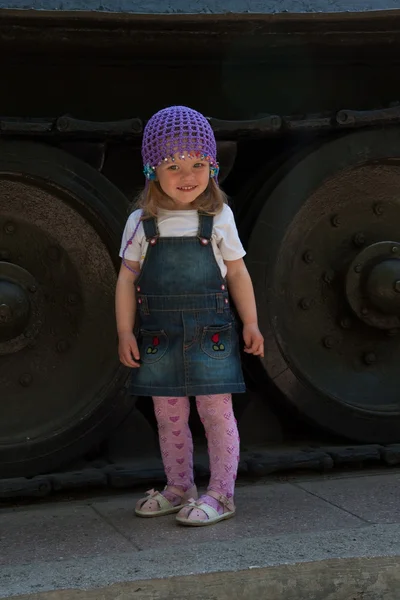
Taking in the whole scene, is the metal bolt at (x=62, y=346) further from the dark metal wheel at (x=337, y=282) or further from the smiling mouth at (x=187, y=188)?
the smiling mouth at (x=187, y=188)

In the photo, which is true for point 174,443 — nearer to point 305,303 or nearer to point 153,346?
point 153,346

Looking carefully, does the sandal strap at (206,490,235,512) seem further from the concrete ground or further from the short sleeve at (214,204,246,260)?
the short sleeve at (214,204,246,260)

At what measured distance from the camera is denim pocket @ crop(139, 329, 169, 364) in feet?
9.91

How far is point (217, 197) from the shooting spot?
3.08m

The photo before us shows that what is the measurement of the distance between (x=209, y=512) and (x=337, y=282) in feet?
4.22

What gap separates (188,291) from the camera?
300 cm

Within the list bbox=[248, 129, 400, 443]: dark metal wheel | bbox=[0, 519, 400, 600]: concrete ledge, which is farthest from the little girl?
bbox=[248, 129, 400, 443]: dark metal wheel

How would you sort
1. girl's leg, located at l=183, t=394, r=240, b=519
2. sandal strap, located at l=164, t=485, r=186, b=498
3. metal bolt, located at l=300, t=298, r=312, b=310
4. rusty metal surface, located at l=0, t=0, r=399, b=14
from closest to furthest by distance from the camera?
girl's leg, located at l=183, t=394, r=240, b=519 → sandal strap, located at l=164, t=485, r=186, b=498 → rusty metal surface, located at l=0, t=0, r=399, b=14 → metal bolt, located at l=300, t=298, r=312, b=310

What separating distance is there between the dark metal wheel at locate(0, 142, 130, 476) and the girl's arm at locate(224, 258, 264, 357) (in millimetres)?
683

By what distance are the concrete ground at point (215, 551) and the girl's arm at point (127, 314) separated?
1.54ft

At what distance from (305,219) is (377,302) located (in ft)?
1.32

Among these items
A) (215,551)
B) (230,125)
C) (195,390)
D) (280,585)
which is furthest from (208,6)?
(280,585)

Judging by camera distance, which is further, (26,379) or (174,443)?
(26,379)

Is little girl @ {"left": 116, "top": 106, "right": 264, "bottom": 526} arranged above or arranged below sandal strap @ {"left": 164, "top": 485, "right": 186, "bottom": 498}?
above
